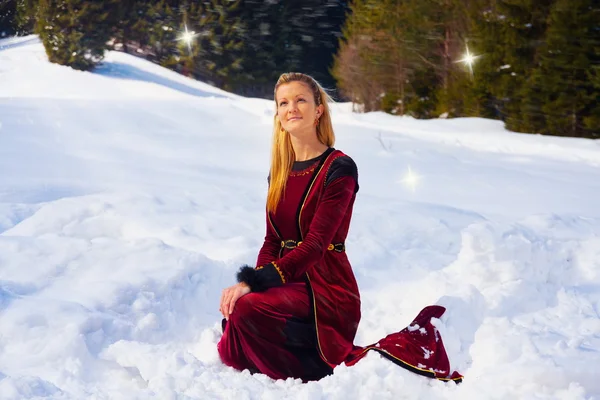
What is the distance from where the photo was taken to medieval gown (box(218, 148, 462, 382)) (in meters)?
2.87

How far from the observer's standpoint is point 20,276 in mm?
4117

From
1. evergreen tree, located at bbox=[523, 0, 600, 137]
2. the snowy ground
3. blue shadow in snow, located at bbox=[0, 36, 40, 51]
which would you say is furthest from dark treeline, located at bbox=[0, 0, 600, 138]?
the snowy ground

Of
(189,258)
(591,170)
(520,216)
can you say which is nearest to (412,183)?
(520,216)

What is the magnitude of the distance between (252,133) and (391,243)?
8443mm

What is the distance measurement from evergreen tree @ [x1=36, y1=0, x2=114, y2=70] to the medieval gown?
2350 cm

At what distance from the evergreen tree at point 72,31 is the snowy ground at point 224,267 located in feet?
46.4

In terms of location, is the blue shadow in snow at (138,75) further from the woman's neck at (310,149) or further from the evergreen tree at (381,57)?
the woman's neck at (310,149)

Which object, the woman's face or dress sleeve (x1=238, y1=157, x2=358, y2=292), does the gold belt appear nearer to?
dress sleeve (x1=238, y1=157, x2=358, y2=292)

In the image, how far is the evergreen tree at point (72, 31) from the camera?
24.4 m

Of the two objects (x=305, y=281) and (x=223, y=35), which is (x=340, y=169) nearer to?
(x=305, y=281)

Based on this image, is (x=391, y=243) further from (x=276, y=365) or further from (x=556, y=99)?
(x=556, y=99)

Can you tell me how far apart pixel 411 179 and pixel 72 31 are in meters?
18.7

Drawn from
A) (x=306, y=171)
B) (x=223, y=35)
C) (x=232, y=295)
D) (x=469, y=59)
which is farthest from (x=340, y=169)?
(x=223, y=35)

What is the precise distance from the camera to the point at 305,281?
3020mm
